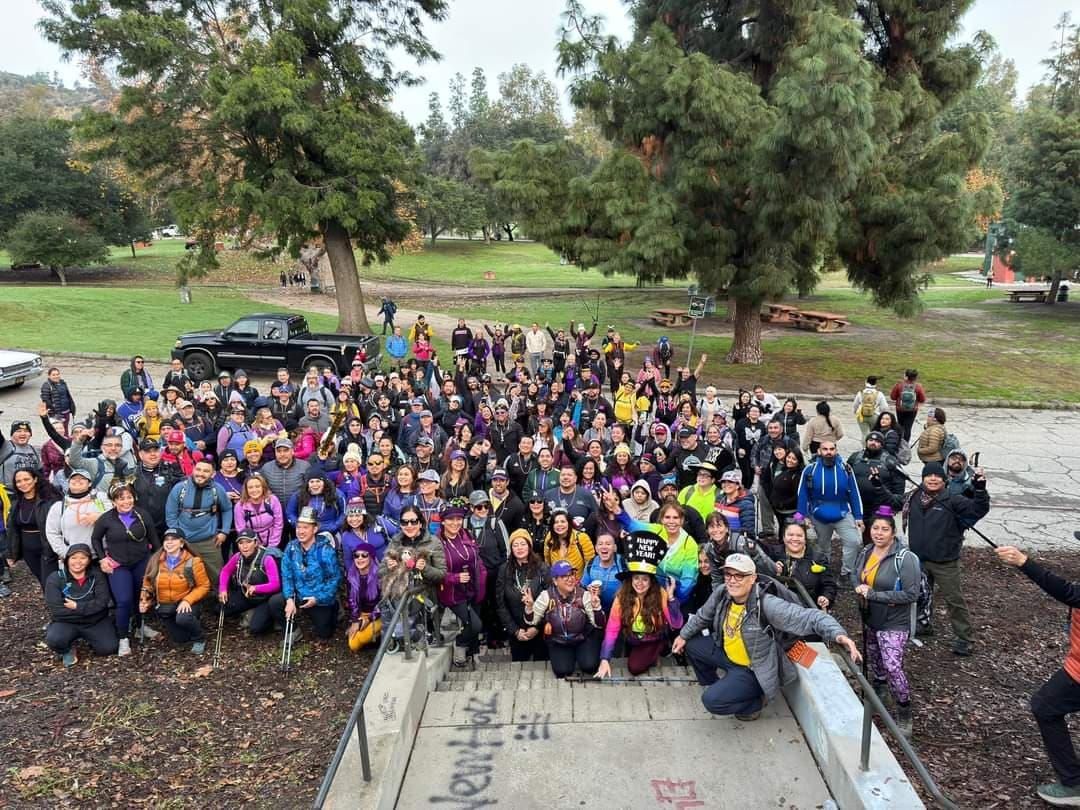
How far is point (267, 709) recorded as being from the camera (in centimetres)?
570

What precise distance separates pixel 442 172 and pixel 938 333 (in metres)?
55.7

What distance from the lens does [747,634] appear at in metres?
5.09

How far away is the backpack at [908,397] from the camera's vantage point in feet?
38.8

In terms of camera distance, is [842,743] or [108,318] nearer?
[842,743]

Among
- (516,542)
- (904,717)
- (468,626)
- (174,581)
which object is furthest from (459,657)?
(904,717)

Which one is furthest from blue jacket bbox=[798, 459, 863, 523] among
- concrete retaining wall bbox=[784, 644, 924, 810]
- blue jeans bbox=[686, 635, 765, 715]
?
blue jeans bbox=[686, 635, 765, 715]

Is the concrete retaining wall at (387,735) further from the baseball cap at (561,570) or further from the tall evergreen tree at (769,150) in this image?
the tall evergreen tree at (769,150)

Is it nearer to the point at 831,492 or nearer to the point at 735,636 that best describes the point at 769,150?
the point at 831,492

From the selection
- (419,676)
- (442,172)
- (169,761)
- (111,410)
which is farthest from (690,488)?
(442,172)

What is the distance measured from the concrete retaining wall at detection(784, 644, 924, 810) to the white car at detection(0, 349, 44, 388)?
56.8 ft

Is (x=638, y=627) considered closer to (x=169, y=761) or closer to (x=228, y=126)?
(x=169, y=761)

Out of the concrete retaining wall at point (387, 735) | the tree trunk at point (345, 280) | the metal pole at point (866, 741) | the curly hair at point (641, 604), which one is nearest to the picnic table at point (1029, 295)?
the tree trunk at point (345, 280)

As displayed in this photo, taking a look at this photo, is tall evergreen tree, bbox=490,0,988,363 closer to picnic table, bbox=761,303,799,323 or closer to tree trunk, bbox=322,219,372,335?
tree trunk, bbox=322,219,372,335

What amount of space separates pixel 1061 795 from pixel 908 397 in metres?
8.07
